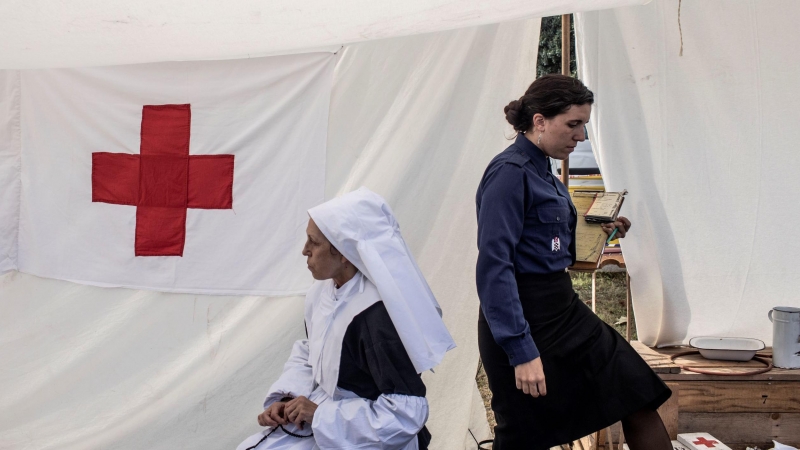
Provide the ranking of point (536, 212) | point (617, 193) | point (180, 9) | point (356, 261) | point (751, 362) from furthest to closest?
point (751, 362) → point (617, 193) → point (180, 9) → point (536, 212) → point (356, 261)

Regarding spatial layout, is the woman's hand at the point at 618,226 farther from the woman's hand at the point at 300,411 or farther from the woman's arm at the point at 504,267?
the woman's hand at the point at 300,411

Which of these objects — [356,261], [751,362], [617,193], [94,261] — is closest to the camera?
[356,261]

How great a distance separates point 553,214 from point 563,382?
483 millimetres

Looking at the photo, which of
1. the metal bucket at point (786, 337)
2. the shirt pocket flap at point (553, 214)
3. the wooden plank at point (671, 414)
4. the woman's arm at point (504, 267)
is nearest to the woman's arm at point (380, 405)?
the woman's arm at point (504, 267)

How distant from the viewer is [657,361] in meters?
2.72

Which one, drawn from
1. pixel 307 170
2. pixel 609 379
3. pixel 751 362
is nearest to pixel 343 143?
pixel 307 170

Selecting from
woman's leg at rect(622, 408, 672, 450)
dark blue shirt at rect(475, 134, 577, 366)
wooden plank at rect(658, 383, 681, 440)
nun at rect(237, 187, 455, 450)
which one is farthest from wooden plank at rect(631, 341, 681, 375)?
nun at rect(237, 187, 455, 450)

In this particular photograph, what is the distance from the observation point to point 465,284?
9.33 ft

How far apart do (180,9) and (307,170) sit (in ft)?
2.81

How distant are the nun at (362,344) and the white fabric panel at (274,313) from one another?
0.96 meters

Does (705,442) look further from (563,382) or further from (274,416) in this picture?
(274,416)

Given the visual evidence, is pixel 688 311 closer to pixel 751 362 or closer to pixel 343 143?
pixel 751 362

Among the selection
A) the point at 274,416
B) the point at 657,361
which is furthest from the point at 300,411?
the point at 657,361

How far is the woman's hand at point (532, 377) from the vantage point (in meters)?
1.83
